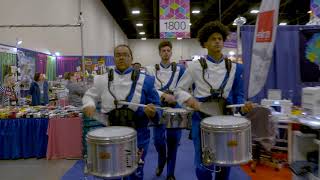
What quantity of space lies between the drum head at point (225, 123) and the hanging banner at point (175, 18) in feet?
21.8

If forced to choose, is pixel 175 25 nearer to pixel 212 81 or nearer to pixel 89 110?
pixel 212 81

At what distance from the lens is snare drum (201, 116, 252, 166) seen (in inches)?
85.7

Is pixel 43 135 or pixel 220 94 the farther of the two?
pixel 43 135

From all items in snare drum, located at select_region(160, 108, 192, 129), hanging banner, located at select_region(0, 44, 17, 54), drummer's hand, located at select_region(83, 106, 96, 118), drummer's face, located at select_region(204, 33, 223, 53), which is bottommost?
snare drum, located at select_region(160, 108, 192, 129)

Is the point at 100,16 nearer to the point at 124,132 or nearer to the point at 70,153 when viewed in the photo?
the point at 70,153

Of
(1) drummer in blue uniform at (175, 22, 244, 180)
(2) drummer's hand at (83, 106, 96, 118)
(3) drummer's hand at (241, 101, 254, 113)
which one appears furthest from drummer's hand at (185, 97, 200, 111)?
(2) drummer's hand at (83, 106, 96, 118)

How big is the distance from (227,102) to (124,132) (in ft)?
2.96

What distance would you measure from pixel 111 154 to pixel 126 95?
57cm

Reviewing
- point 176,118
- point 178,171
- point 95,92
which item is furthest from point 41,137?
point 95,92

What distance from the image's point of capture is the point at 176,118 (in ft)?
11.9

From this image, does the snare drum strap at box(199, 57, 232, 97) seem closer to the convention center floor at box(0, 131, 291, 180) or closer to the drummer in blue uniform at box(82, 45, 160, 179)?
the drummer in blue uniform at box(82, 45, 160, 179)

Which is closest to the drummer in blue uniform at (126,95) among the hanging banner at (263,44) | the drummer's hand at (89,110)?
the drummer's hand at (89,110)

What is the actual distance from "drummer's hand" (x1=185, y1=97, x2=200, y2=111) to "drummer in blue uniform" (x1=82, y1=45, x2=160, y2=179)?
25 centimetres

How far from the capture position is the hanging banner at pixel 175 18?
348 inches
